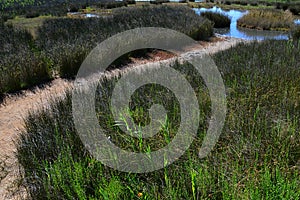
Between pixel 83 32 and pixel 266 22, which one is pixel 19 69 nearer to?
pixel 83 32

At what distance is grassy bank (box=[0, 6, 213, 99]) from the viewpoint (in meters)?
6.27

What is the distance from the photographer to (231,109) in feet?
12.0

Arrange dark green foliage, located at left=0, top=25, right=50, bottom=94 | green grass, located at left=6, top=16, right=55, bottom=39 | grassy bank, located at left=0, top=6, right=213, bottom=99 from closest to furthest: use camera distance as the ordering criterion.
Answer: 1. dark green foliage, located at left=0, top=25, right=50, bottom=94
2. grassy bank, located at left=0, top=6, right=213, bottom=99
3. green grass, located at left=6, top=16, right=55, bottom=39

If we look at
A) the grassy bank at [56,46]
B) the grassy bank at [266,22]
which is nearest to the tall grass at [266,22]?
the grassy bank at [266,22]

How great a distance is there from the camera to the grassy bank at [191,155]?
2.46 meters

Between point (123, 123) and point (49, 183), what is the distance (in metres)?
1.16

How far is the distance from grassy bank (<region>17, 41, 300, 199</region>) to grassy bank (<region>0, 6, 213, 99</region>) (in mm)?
2360

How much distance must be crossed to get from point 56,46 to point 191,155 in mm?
5971

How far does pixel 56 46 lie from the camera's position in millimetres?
7730

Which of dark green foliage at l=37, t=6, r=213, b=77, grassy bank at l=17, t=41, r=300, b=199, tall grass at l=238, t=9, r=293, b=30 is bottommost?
grassy bank at l=17, t=41, r=300, b=199

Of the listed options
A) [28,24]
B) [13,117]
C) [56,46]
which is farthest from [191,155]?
[28,24]

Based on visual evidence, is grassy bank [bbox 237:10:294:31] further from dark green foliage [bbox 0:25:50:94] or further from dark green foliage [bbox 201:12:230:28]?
dark green foliage [bbox 0:25:50:94]

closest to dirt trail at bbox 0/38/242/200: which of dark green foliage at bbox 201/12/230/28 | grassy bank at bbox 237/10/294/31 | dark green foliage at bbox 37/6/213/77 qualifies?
dark green foliage at bbox 37/6/213/77

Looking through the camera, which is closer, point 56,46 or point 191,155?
point 191,155
